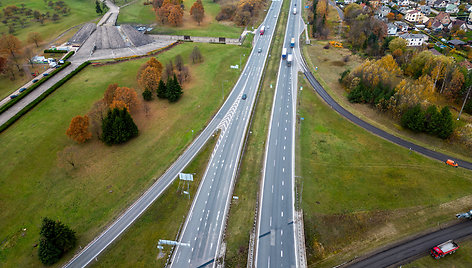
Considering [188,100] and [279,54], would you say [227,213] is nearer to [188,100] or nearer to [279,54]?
[188,100]

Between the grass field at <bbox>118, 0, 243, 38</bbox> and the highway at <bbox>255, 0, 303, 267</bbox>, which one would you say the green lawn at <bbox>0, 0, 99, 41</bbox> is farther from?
the highway at <bbox>255, 0, 303, 267</bbox>

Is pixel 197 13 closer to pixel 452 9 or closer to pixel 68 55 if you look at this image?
pixel 68 55

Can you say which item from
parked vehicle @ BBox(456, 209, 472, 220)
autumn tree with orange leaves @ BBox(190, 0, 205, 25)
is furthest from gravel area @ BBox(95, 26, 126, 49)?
parked vehicle @ BBox(456, 209, 472, 220)

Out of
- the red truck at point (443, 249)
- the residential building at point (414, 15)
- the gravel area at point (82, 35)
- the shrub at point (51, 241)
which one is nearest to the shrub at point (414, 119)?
the red truck at point (443, 249)

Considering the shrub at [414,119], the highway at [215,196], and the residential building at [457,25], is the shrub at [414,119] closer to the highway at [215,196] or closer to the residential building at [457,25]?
the highway at [215,196]

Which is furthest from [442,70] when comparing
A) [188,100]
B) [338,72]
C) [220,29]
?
[220,29]

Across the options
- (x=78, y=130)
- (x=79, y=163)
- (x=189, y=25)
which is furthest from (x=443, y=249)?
(x=189, y=25)
